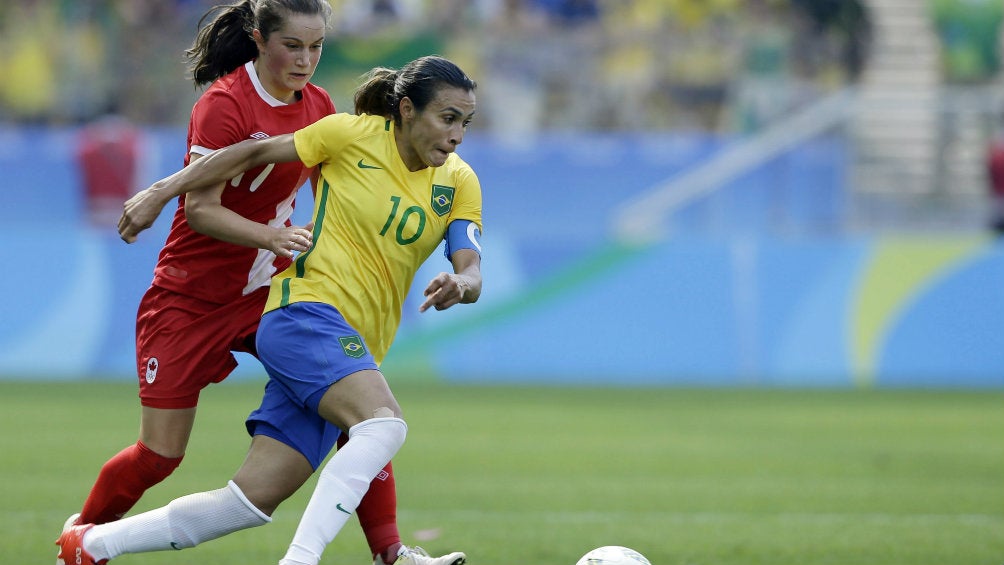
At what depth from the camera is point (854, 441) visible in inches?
426

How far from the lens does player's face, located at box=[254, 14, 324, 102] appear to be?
17.6ft

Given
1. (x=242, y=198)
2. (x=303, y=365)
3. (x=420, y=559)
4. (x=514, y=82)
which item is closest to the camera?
(x=303, y=365)

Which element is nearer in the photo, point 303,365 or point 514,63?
point 303,365

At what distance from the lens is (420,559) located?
5.52 m

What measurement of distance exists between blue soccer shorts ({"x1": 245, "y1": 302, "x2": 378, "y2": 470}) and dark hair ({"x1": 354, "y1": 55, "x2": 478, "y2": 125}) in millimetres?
798

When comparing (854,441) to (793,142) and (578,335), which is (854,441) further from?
(793,142)

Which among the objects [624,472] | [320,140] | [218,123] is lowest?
[624,472]

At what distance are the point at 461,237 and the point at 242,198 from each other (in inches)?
36.8

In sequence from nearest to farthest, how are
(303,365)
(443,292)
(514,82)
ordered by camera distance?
(443,292)
(303,365)
(514,82)

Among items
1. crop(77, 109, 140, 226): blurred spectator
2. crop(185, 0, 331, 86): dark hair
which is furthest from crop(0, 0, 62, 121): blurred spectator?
crop(185, 0, 331, 86): dark hair

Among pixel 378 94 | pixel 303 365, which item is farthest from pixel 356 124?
pixel 303 365

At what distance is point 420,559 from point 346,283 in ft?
3.78

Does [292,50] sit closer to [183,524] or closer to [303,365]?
[303,365]

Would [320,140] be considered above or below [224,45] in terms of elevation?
below
